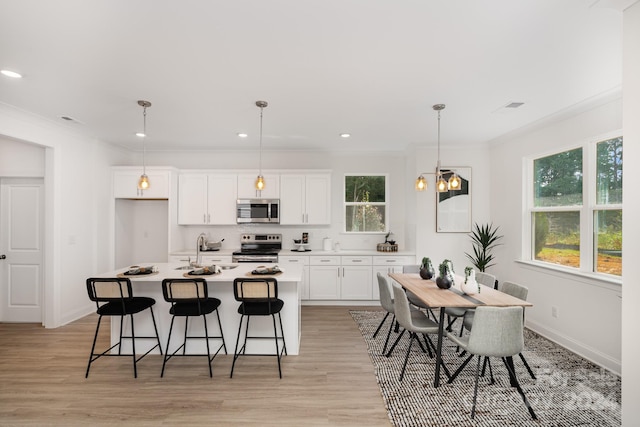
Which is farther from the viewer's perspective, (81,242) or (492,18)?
(81,242)

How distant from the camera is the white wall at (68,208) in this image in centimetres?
395

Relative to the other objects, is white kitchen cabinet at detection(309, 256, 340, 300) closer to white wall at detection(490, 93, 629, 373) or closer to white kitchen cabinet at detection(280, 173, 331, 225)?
white kitchen cabinet at detection(280, 173, 331, 225)

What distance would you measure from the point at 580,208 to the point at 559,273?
0.81 meters

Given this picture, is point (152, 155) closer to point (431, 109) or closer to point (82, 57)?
point (82, 57)

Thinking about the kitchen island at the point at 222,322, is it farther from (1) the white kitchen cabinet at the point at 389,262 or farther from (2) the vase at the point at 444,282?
(1) the white kitchen cabinet at the point at 389,262

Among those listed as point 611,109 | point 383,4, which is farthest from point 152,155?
point 611,109

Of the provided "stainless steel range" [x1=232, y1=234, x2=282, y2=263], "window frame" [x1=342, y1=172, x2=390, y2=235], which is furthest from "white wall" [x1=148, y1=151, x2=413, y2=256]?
"stainless steel range" [x1=232, y1=234, x2=282, y2=263]

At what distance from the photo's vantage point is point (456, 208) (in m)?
5.18

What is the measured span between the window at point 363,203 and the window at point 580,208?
93.6 inches

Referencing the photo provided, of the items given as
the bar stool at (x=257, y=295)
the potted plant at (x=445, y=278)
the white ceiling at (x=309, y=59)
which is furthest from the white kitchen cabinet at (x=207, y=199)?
the potted plant at (x=445, y=278)

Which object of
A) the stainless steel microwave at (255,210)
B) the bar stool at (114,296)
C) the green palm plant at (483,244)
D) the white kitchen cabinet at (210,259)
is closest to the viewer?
the bar stool at (114,296)

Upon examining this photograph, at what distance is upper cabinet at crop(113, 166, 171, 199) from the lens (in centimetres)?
514

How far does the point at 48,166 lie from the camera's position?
4137mm

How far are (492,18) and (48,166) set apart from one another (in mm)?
5315
